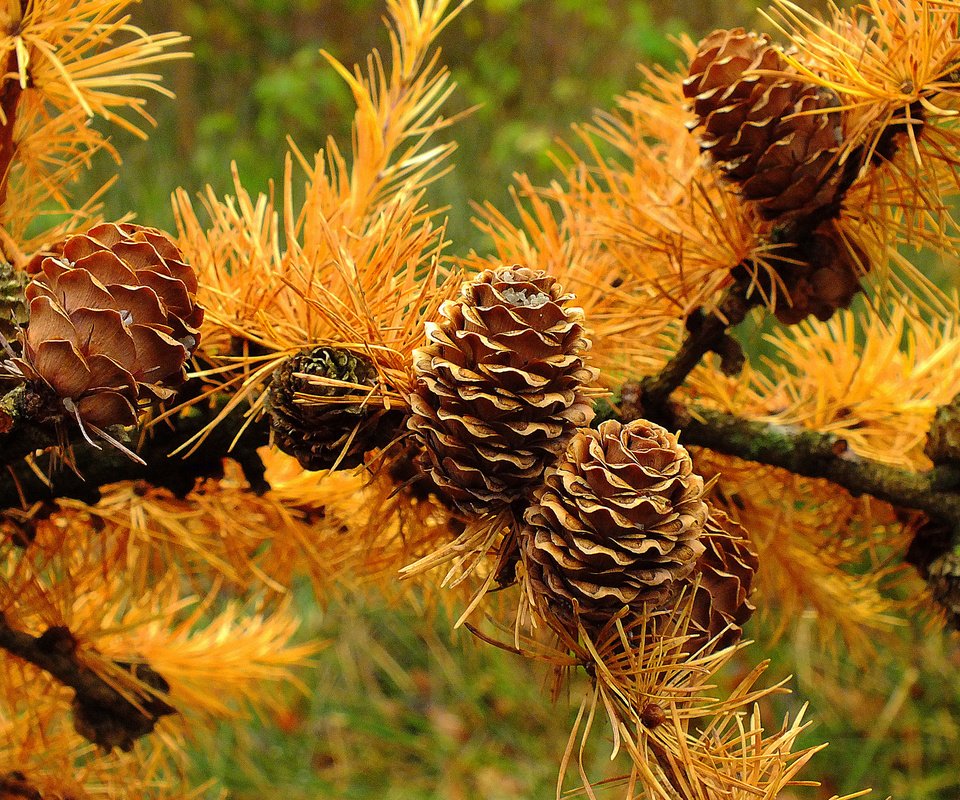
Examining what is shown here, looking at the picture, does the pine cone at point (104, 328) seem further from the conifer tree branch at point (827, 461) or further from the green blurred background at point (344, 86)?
the green blurred background at point (344, 86)

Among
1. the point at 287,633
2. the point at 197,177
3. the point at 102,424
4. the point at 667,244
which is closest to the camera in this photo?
the point at 102,424

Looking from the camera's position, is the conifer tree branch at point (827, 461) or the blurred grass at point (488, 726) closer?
the conifer tree branch at point (827, 461)

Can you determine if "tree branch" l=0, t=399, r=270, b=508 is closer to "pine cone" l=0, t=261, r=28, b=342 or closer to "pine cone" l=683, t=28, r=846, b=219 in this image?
"pine cone" l=0, t=261, r=28, b=342

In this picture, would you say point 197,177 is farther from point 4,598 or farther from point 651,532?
point 651,532

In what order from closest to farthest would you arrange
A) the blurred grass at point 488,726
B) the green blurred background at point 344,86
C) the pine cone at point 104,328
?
the pine cone at point 104,328, the blurred grass at point 488,726, the green blurred background at point 344,86

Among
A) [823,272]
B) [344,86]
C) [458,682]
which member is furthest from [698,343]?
[344,86]

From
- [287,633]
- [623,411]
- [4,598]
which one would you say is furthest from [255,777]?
[623,411]

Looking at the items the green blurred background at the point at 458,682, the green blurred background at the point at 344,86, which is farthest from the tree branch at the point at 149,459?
the green blurred background at the point at 344,86
